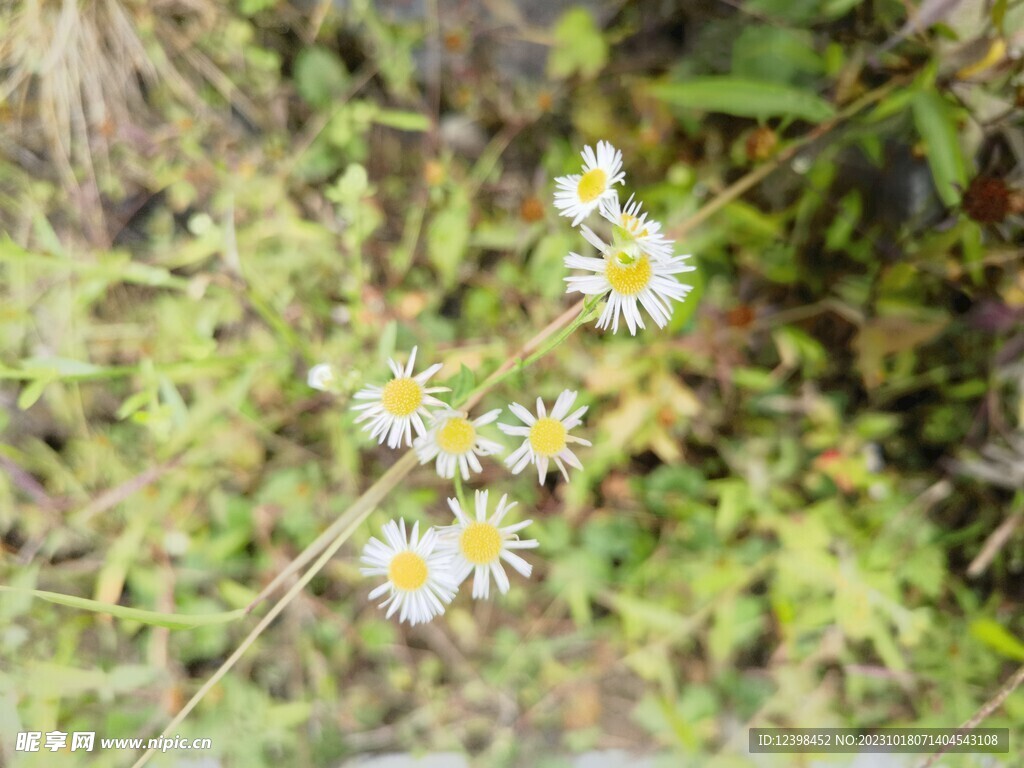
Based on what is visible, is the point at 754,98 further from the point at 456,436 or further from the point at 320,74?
the point at 320,74

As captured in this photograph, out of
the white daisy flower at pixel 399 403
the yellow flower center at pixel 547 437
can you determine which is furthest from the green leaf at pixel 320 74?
the yellow flower center at pixel 547 437

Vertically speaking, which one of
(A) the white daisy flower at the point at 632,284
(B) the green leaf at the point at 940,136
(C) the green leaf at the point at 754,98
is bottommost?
(A) the white daisy flower at the point at 632,284

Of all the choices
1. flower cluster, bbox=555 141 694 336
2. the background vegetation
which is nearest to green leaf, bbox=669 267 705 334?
the background vegetation

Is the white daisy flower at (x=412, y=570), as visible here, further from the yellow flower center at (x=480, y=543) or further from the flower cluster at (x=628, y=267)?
the flower cluster at (x=628, y=267)

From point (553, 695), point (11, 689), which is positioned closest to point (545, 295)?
point (553, 695)

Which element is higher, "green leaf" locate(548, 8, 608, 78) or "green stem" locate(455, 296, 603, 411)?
"green leaf" locate(548, 8, 608, 78)

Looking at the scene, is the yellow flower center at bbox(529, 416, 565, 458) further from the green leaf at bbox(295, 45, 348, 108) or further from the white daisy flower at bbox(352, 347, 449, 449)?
the green leaf at bbox(295, 45, 348, 108)
